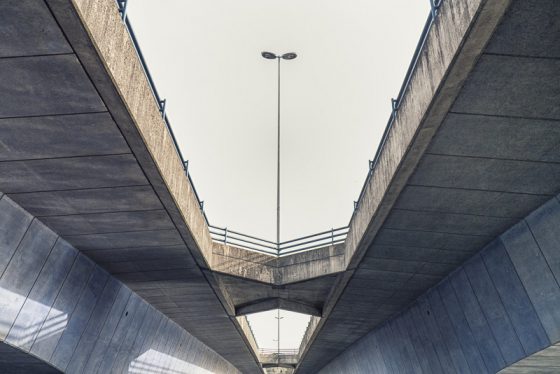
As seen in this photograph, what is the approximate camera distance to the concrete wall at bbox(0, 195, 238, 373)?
36.7 ft

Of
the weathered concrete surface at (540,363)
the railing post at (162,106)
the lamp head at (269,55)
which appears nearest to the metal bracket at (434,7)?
the railing post at (162,106)

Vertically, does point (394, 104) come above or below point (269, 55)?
below

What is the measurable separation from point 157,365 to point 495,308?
17223 millimetres

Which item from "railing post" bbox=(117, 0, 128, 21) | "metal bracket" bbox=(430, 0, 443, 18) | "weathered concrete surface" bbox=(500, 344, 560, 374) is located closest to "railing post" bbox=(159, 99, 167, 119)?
"railing post" bbox=(117, 0, 128, 21)

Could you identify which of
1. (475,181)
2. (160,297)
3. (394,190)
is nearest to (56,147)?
(394,190)

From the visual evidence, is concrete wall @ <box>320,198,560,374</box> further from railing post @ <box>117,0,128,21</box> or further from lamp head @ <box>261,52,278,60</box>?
lamp head @ <box>261,52,278,60</box>

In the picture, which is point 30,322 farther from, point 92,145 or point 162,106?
point 162,106

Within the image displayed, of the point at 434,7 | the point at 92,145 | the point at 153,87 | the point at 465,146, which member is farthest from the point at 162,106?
the point at 465,146

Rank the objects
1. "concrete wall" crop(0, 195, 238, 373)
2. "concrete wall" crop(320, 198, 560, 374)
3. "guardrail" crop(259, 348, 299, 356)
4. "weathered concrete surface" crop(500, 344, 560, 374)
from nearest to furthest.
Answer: "concrete wall" crop(320, 198, 560, 374)
"weathered concrete surface" crop(500, 344, 560, 374)
"concrete wall" crop(0, 195, 238, 373)
"guardrail" crop(259, 348, 299, 356)

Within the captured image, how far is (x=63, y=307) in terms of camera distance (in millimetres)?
13594

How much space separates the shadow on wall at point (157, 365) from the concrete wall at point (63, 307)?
107 millimetres

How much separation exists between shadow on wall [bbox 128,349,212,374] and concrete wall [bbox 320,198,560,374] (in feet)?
37.8

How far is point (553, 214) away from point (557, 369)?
A: 17.1ft

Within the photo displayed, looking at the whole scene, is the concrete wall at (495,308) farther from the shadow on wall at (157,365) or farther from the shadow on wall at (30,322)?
the shadow on wall at (30,322)
